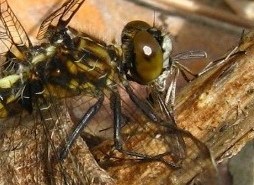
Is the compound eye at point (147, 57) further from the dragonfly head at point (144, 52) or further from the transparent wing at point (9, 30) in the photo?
the transparent wing at point (9, 30)

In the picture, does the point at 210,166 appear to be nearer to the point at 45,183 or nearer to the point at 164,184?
the point at 164,184

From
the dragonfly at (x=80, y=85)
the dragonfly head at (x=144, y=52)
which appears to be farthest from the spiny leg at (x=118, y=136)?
the dragonfly head at (x=144, y=52)

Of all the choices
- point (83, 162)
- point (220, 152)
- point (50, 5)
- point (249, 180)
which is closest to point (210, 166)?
point (220, 152)

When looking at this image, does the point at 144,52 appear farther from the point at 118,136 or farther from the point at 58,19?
the point at 58,19

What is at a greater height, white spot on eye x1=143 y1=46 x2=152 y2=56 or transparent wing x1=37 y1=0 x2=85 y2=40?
transparent wing x1=37 y1=0 x2=85 y2=40

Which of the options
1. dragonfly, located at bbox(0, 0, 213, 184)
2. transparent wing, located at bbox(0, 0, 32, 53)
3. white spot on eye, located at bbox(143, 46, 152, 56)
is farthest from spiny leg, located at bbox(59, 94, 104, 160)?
transparent wing, located at bbox(0, 0, 32, 53)

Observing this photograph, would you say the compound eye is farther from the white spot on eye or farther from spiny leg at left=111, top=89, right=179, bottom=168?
spiny leg at left=111, top=89, right=179, bottom=168

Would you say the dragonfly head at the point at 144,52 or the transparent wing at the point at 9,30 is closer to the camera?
the dragonfly head at the point at 144,52
